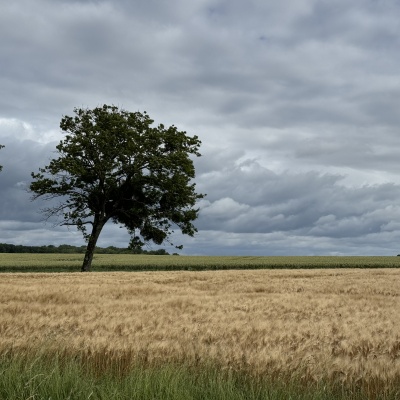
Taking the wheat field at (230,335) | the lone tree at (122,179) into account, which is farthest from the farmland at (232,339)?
the lone tree at (122,179)

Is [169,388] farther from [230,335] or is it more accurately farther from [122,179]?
[122,179]

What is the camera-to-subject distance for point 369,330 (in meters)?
9.62

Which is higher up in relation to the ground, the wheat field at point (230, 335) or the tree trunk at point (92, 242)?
the tree trunk at point (92, 242)

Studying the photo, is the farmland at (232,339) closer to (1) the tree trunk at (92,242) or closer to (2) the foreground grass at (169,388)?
(2) the foreground grass at (169,388)

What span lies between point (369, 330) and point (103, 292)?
10301mm

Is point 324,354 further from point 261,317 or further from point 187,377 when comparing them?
point 261,317

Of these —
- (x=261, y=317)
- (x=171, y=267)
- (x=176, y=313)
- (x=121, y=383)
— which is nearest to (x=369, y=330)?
(x=261, y=317)

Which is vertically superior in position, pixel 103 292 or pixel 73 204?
pixel 73 204

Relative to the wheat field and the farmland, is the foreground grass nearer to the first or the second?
the farmland

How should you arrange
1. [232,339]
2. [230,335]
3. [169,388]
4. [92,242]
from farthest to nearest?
[92,242] < [230,335] < [232,339] < [169,388]

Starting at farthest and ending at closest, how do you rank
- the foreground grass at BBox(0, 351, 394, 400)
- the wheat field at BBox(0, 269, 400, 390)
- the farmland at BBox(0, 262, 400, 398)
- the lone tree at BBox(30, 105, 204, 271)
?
the lone tree at BBox(30, 105, 204, 271), the wheat field at BBox(0, 269, 400, 390), the farmland at BBox(0, 262, 400, 398), the foreground grass at BBox(0, 351, 394, 400)

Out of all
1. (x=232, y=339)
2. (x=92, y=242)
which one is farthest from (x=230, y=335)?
(x=92, y=242)

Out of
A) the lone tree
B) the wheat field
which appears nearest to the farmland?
the wheat field

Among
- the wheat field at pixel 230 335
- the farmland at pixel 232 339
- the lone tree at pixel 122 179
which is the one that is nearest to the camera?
the farmland at pixel 232 339
